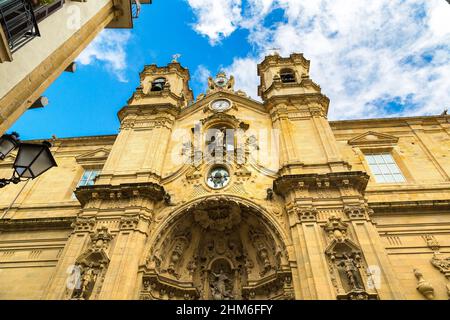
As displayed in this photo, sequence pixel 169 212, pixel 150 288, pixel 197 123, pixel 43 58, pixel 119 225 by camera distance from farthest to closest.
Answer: pixel 197 123 < pixel 169 212 < pixel 119 225 < pixel 150 288 < pixel 43 58

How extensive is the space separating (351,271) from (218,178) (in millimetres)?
6850

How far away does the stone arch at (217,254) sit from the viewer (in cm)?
1128

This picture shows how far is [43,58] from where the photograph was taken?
848 cm

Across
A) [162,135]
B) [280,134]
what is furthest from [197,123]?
[280,134]

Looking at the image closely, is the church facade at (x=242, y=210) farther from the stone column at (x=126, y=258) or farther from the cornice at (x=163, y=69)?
the cornice at (x=163, y=69)

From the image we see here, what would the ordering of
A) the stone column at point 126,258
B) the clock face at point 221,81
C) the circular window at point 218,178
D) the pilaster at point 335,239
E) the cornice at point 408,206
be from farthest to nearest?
the clock face at point 221,81 < the circular window at point 218,178 < the cornice at point 408,206 < the stone column at point 126,258 < the pilaster at point 335,239

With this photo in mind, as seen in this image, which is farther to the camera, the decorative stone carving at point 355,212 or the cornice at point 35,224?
the cornice at point 35,224

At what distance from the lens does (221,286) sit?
40.7 feet

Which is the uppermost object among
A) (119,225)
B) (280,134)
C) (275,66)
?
(275,66)

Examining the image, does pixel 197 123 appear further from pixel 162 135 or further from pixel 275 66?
pixel 275 66

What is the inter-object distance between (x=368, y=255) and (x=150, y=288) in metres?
7.71

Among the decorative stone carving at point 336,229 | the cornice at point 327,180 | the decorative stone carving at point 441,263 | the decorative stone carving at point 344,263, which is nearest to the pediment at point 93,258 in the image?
the cornice at point 327,180

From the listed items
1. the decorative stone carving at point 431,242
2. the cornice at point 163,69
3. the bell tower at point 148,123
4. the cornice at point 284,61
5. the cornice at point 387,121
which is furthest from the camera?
the cornice at point 163,69

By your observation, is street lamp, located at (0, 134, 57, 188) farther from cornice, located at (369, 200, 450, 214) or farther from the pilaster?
cornice, located at (369, 200, 450, 214)
